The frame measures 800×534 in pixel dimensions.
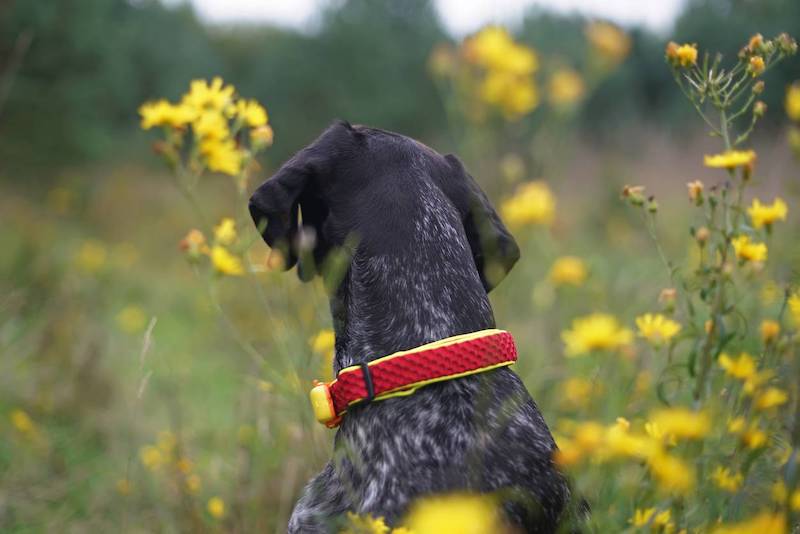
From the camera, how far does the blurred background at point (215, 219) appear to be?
135 inches

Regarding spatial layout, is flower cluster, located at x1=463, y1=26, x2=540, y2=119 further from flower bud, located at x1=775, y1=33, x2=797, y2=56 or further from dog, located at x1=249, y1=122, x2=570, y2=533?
flower bud, located at x1=775, y1=33, x2=797, y2=56

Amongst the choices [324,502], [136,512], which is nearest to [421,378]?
[324,502]

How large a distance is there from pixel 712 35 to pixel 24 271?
→ 350 inches

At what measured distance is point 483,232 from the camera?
107 inches

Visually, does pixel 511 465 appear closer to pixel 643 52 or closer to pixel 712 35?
pixel 712 35

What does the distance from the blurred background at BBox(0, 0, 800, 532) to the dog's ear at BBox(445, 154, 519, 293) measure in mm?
546

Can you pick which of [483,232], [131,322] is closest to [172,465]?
[483,232]

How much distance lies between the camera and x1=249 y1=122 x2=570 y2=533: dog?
206 cm

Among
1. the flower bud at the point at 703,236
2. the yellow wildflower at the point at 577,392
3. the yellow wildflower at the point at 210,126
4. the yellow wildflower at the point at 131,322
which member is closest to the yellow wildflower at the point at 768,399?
the flower bud at the point at 703,236

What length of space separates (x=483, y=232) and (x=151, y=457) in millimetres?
1803

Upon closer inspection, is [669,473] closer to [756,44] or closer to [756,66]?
[756,66]

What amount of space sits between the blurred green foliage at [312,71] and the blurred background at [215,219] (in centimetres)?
4

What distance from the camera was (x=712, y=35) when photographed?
36.1ft

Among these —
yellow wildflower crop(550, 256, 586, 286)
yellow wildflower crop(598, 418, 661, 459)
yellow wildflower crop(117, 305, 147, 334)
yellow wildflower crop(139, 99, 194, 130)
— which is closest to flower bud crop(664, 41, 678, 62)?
yellow wildflower crop(598, 418, 661, 459)
